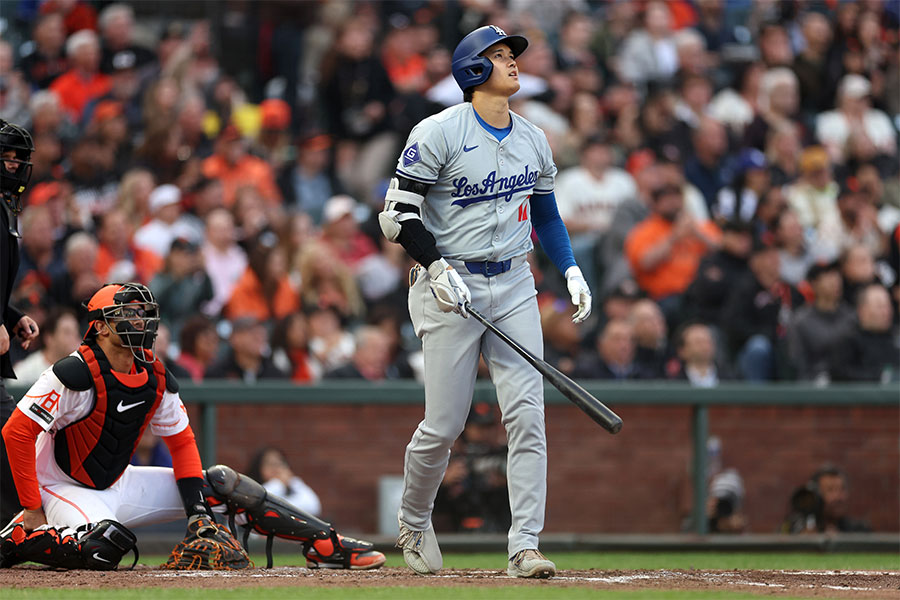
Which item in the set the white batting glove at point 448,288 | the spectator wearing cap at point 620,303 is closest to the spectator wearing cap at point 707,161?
the spectator wearing cap at point 620,303

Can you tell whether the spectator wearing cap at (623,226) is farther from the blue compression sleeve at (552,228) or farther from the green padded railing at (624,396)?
the blue compression sleeve at (552,228)

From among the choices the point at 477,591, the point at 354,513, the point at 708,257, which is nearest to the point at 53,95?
the point at 354,513

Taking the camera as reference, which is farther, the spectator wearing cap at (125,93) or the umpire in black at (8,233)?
the spectator wearing cap at (125,93)

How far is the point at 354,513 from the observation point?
8.77 m

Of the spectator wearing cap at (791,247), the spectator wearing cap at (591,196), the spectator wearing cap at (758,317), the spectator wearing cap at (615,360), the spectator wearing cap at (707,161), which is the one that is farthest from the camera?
the spectator wearing cap at (707,161)

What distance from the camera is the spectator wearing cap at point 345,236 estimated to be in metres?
10.8

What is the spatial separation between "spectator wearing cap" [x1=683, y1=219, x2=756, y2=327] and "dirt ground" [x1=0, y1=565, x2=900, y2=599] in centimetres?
441

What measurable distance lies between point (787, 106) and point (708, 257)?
283 centimetres

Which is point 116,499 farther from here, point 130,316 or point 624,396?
point 624,396

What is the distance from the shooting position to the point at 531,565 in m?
5.48

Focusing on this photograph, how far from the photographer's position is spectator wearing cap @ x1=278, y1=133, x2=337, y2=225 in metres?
11.6

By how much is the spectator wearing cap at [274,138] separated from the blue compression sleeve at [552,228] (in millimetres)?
5884

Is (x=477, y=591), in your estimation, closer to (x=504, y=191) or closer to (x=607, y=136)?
(x=504, y=191)

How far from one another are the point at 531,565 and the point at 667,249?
5714 millimetres
